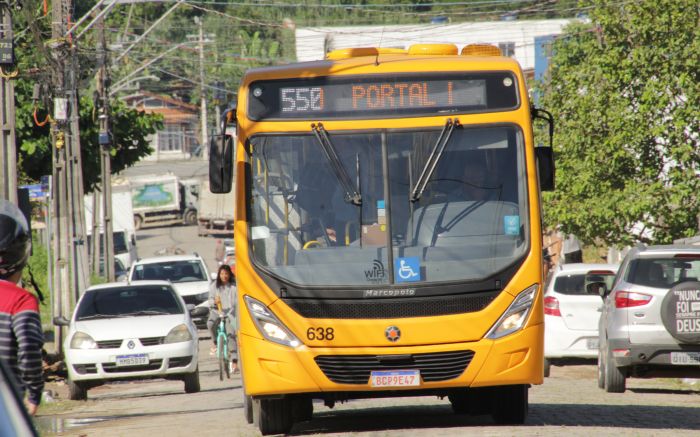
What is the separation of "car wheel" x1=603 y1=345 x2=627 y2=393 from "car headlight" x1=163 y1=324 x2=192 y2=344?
5.81 m

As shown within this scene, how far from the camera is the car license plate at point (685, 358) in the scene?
15.0 m

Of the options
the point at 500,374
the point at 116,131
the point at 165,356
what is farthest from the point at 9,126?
the point at 116,131

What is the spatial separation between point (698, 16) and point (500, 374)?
16403 mm

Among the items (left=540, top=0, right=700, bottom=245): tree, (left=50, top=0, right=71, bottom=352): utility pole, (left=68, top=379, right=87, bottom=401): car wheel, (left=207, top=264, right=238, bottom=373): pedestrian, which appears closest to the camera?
(left=68, top=379, right=87, bottom=401): car wheel

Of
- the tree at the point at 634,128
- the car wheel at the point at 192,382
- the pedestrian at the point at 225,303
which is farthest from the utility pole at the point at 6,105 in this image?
the tree at the point at 634,128

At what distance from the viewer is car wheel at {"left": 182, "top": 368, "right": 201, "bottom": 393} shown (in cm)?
1885

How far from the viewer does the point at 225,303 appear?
69.0 ft

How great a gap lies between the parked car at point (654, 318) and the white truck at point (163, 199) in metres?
64.2

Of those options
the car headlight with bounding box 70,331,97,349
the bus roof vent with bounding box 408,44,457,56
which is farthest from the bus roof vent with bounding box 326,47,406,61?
the car headlight with bounding box 70,331,97,349

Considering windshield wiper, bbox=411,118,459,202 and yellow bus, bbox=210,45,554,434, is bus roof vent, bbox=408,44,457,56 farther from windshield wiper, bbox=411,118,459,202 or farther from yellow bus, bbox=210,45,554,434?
windshield wiper, bbox=411,118,459,202

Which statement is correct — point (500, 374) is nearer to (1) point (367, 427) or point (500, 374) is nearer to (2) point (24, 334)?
(1) point (367, 427)

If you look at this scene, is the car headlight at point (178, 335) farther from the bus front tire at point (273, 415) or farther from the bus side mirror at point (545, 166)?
the bus side mirror at point (545, 166)

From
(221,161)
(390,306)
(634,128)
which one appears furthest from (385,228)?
(634,128)

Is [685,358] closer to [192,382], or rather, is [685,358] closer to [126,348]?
[192,382]
